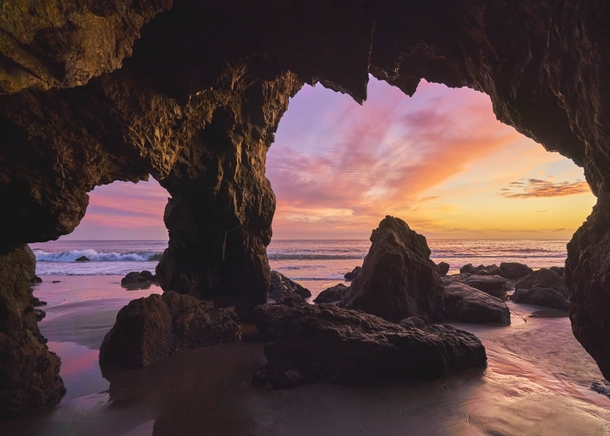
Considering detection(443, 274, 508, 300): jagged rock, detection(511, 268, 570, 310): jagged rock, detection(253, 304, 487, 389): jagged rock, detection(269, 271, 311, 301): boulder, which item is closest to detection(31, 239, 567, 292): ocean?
detection(269, 271, 311, 301): boulder

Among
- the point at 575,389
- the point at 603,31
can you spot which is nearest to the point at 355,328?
the point at 575,389

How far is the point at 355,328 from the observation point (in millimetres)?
5875

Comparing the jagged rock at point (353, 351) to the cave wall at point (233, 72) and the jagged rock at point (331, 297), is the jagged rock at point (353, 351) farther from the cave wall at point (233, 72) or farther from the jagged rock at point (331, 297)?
the jagged rock at point (331, 297)

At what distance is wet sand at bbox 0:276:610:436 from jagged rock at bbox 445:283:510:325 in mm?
2374

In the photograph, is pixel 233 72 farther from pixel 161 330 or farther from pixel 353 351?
pixel 353 351

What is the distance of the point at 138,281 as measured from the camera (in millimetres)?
17703

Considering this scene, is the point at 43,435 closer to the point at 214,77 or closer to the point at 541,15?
the point at 214,77

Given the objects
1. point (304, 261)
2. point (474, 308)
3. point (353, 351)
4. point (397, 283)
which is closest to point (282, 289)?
point (397, 283)

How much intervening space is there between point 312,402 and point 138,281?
53.0 ft

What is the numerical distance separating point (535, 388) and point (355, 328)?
9.24 feet

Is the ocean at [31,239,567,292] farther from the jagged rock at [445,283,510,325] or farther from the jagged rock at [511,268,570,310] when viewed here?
the jagged rock at [511,268,570,310]

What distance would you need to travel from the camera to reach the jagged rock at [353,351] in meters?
5.14

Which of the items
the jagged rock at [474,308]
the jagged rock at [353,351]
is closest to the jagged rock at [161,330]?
the jagged rock at [353,351]

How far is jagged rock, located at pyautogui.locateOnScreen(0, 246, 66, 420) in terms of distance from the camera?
4.06 metres
